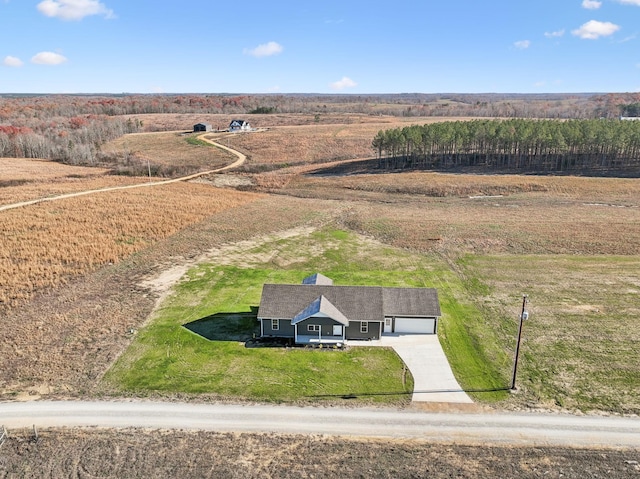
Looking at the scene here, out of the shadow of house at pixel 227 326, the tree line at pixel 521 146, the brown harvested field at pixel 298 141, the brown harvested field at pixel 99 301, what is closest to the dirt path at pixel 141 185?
the brown harvested field at pixel 298 141

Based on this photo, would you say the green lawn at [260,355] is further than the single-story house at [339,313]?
No

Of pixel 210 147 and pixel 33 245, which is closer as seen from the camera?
pixel 33 245

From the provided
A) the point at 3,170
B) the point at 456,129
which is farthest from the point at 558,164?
the point at 3,170

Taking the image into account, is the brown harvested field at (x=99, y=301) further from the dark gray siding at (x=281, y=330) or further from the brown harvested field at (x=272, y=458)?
the dark gray siding at (x=281, y=330)

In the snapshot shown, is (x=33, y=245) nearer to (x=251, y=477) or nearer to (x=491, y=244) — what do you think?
(x=251, y=477)

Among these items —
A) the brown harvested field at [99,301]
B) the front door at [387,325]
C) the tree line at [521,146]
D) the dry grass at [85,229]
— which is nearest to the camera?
the brown harvested field at [99,301]

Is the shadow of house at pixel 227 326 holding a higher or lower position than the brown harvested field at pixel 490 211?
lower

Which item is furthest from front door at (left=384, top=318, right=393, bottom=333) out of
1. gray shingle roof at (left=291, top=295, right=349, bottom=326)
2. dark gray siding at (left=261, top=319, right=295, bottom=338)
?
dark gray siding at (left=261, top=319, right=295, bottom=338)
